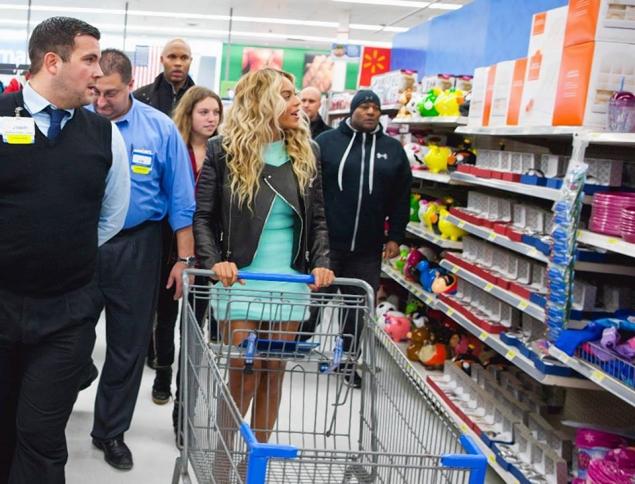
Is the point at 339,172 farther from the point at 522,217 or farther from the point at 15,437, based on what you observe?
the point at 15,437

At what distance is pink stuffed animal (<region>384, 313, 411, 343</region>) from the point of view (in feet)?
21.6

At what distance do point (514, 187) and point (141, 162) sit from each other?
5.86 ft

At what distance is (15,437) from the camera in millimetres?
3064

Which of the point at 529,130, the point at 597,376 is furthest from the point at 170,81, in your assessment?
the point at 597,376

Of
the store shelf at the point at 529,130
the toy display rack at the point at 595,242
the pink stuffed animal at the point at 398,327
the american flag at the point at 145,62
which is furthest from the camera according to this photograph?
the american flag at the point at 145,62

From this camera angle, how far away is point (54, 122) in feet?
8.61

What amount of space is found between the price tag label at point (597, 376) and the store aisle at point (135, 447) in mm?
1834

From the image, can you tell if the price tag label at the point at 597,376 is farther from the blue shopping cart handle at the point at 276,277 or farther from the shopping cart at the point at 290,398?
the blue shopping cart handle at the point at 276,277

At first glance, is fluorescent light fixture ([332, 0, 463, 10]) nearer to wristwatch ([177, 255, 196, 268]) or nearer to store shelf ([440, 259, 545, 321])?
store shelf ([440, 259, 545, 321])

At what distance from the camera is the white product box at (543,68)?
384 cm

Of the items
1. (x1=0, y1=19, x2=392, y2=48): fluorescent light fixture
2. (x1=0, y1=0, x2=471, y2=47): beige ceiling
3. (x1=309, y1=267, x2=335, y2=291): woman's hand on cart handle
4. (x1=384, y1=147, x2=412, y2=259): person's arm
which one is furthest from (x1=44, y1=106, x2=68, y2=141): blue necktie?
(x1=0, y1=19, x2=392, y2=48): fluorescent light fixture

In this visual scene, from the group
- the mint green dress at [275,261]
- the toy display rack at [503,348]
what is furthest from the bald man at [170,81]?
the mint green dress at [275,261]

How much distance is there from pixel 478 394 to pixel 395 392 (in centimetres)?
226

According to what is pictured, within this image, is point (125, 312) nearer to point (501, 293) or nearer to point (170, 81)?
point (501, 293)
